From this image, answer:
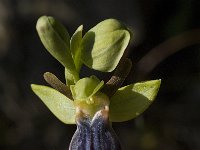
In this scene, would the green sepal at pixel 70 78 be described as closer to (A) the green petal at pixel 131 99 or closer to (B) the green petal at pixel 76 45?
(B) the green petal at pixel 76 45

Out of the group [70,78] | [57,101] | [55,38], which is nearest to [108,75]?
[57,101]

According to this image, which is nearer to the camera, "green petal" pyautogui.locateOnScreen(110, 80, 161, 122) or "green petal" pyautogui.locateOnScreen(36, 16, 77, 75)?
"green petal" pyautogui.locateOnScreen(36, 16, 77, 75)

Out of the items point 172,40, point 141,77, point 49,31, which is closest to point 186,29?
point 172,40

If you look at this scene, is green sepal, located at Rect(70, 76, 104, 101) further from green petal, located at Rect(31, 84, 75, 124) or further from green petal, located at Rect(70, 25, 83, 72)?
green petal, located at Rect(31, 84, 75, 124)

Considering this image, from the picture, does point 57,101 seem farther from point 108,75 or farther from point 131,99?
point 108,75

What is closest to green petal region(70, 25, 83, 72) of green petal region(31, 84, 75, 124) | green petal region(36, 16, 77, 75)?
green petal region(36, 16, 77, 75)

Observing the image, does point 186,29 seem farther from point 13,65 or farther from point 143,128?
point 13,65
